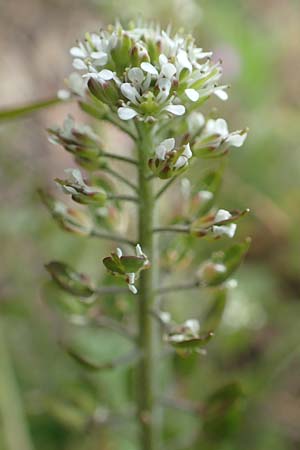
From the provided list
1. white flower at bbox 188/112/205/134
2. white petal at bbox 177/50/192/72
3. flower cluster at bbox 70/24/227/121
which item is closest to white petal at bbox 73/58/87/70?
flower cluster at bbox 70/24/227/121

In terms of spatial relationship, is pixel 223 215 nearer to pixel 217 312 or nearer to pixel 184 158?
pixel 184 158

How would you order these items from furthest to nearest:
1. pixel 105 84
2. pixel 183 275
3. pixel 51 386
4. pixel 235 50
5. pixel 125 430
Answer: pixel 235 50
pixel 183 275
pixel 51 386
pixel 125 430
pixel 105 84

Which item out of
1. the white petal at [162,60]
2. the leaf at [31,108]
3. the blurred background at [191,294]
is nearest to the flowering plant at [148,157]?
the white petal at [162,60]

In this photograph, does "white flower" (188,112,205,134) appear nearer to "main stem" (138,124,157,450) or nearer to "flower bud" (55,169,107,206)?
"main stem" (138,124,157,450)

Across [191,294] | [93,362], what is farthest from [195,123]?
[191,294]

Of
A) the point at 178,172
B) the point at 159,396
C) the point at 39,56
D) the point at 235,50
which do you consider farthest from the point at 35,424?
the point at 39,56

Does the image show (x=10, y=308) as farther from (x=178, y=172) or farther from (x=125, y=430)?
(x=178, y=172)
